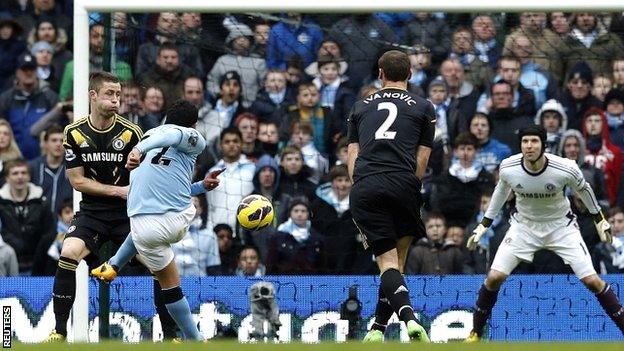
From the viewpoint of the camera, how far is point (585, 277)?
12070 mm

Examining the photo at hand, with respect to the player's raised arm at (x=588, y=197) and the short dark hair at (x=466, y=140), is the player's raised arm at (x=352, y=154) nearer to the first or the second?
the player's raised arm at (x=588, y=197)

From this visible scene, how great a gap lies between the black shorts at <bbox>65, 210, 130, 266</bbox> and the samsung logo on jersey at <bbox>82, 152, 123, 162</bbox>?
42 centimetres

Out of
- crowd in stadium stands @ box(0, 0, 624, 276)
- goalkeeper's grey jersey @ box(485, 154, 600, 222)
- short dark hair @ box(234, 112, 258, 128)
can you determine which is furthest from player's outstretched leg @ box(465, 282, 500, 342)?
short dark hair @ box(234, 112, 258, 128)

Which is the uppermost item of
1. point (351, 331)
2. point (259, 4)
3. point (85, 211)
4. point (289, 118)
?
point (259, 4)

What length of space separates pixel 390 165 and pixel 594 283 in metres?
3.07

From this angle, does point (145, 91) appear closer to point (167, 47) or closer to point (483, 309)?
point (167, 47)

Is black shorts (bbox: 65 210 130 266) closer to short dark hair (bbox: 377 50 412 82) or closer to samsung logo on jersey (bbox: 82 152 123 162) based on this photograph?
samsung logo on jersey (bbox: 82 152 123 162)

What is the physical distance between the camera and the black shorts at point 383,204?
9688 millimetres

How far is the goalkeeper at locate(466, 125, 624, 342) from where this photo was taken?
11.9 metres

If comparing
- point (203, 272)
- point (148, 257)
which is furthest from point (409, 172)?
point (203, 272)

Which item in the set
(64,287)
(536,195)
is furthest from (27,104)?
(536,195)

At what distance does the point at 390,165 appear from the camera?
9.72 m

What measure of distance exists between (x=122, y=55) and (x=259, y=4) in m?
1.47

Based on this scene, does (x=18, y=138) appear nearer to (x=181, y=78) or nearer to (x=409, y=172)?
(x=181, y=78)
